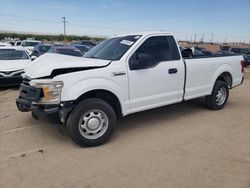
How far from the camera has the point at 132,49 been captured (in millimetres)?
4574

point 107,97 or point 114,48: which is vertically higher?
point 114,48

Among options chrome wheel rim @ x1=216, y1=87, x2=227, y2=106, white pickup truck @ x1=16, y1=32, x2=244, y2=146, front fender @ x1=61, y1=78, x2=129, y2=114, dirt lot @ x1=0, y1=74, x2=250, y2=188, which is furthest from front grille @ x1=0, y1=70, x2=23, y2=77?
chrome wheel rim @ x1=216, y1=87, x2=227, y2=106

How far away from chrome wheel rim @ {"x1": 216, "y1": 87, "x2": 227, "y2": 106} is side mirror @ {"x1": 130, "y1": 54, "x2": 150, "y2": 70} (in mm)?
2655

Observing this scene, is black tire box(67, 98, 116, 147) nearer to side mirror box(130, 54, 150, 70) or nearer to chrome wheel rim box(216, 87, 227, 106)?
side mirror box(130, 54, 150, 70)

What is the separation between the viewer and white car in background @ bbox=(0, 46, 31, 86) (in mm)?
8414

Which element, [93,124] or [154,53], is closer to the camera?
[93,124]

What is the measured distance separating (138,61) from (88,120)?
4.44ft

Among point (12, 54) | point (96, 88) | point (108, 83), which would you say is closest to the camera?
point (96, 88)

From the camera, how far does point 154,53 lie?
16.2 feet

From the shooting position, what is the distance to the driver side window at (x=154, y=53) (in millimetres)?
4500

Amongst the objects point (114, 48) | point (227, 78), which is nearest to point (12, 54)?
point (114, 48)

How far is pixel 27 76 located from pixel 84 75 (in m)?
1.11

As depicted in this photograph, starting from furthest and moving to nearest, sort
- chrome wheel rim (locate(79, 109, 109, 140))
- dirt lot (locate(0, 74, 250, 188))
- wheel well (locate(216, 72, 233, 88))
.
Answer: wheel well (locate(216, 72, 233, 88))
chrome wheel rim (locate(79, 109, 109, 140))
dirt lot (locate(0, 74, 250, 188))

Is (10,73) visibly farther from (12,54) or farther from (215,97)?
(215,97)
